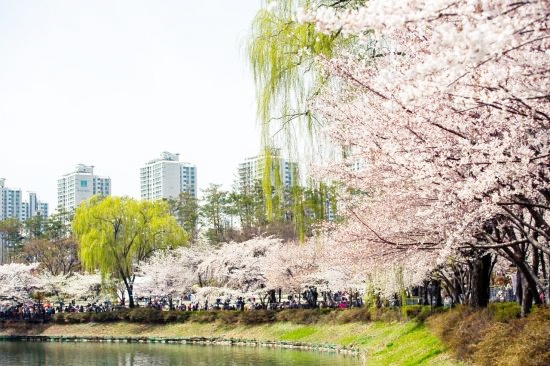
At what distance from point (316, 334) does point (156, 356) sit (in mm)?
6774

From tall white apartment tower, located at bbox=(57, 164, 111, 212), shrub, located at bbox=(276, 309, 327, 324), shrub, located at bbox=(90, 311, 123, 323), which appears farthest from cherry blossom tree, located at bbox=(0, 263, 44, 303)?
tall white apartment tower, located at bbox=(57, 164, 111, 212)

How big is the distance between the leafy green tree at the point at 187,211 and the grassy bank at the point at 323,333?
16.7 metres

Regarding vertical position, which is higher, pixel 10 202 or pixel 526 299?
pixel 10 202

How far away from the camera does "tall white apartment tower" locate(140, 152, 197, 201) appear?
12324 centimetres

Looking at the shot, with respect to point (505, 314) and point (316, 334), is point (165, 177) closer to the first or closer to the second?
point (316, 334)

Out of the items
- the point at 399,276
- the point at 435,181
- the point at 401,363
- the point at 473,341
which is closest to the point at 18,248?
the point at 399,276

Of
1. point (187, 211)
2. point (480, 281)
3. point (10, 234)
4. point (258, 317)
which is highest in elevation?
point (187, 211)

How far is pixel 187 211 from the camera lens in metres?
57.4

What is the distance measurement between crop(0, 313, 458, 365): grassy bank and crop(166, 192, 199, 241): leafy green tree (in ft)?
54.8

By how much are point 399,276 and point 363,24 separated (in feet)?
61.9

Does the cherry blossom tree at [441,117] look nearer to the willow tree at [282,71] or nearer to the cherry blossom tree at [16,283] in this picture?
the willow tree at [282,71]

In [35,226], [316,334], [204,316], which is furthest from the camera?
[35,226]

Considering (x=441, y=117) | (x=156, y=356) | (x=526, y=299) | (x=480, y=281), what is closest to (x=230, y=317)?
(x=156, y=356)

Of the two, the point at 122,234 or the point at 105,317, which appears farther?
the point at 122,234
